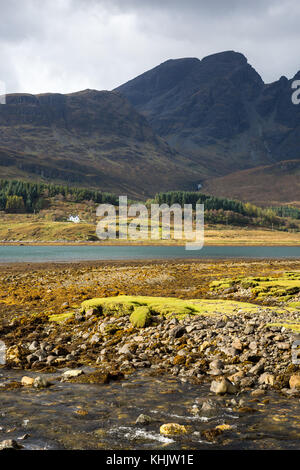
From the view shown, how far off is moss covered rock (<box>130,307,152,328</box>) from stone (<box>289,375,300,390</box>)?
9.11 m

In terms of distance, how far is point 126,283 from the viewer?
46.5m

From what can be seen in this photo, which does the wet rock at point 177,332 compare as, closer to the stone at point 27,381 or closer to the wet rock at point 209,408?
the wet rock at point 209,408

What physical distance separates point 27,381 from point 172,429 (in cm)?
683

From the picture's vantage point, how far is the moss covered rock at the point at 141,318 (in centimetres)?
2158

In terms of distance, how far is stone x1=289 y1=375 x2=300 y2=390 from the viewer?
13.7m

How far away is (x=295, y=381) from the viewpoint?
13.9 m

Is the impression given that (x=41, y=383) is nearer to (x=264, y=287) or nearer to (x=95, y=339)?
(x=95, y=339)

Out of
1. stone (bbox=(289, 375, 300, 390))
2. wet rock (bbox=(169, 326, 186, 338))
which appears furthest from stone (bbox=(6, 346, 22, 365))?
stone (bbox=(289, 375, 300, 390))

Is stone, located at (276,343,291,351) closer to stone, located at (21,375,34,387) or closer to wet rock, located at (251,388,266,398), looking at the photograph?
wet rock, located at (251,388,266,398)

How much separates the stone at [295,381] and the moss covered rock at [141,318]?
9113 millimetres

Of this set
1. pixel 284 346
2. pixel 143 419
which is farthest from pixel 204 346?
pixel 143 419

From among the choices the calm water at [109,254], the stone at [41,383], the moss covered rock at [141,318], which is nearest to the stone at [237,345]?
the moss covered rock at [141,318]
